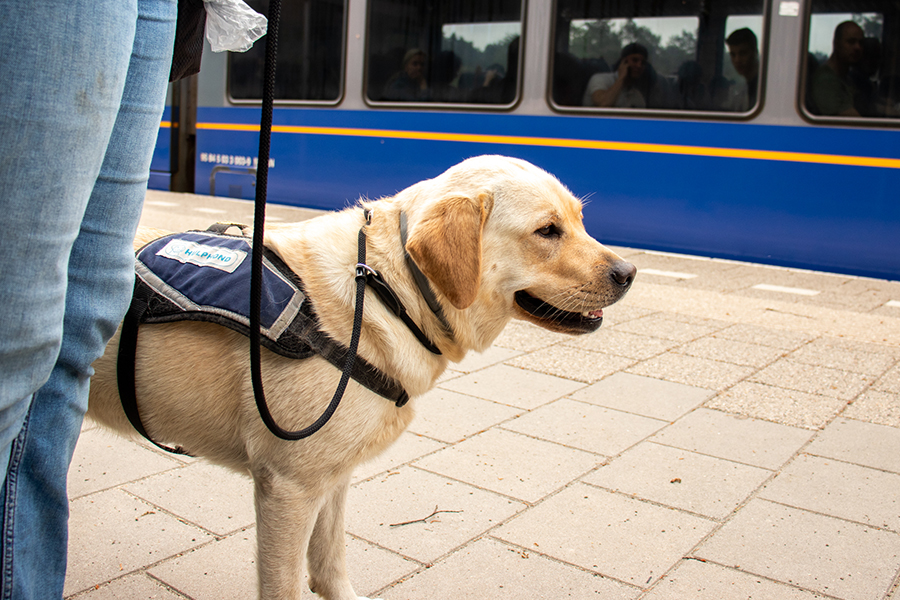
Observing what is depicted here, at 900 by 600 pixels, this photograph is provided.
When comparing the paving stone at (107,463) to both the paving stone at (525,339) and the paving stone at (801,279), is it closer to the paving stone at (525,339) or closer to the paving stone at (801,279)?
the paving stone at (525,339)

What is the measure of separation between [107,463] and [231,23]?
203cm

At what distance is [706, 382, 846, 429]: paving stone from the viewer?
13.5 feet

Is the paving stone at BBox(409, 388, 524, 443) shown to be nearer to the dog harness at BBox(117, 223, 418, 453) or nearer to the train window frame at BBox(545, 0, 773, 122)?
the dog harness at BBox(117, 223, 418, 453)

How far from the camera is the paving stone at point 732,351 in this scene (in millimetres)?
5145

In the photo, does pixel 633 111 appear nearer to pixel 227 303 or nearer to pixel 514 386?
pixel 514 386

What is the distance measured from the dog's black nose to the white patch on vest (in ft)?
3.27

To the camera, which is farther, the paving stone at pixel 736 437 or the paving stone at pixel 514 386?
the paving stone at pixel 514 386

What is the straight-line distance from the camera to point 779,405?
14.1 ft

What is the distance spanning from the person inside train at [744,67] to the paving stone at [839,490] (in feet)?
18.0

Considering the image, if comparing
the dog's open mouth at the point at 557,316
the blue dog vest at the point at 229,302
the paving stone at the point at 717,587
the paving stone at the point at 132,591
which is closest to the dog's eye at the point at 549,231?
the dog's open mouth at the point at 557,316

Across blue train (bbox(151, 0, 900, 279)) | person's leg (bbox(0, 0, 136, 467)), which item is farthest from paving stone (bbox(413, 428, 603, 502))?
blue train (bbox(151, 0, 900, 279))

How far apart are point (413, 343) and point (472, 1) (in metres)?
8.34

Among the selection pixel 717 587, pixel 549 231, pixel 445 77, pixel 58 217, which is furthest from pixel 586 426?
pixel 445 77

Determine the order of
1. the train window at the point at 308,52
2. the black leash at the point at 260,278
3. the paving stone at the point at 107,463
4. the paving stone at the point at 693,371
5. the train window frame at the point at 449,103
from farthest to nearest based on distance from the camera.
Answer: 1. the train window at the point at 308,52
2. the train window frame at the point at 449,103
3. the paving stone at the point at 693,371
4. the paving stone at the point at 107,463
5. the black leash at the point at 260,278
